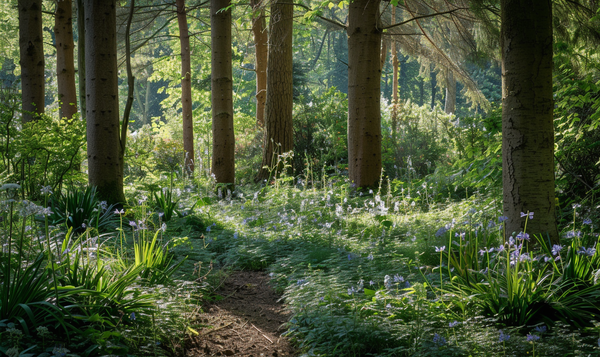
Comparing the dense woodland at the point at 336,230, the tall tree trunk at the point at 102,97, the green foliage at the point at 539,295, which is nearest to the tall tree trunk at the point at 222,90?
the dense woodland at the point at 336,230

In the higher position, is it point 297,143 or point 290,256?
point 297,143

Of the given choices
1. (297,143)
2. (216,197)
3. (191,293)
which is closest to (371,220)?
(191,293)

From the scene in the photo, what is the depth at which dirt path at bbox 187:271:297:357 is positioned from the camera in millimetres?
2656

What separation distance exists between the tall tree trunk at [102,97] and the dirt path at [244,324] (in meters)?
2.38

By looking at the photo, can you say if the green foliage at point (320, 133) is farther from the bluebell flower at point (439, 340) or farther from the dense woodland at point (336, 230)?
the bluebell flower at point (439, 340)

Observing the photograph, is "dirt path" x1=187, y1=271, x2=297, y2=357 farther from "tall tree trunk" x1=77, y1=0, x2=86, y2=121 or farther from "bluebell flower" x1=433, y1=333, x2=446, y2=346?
"tall tree trunk" x1=77, y1=0, x2=86, y2=121

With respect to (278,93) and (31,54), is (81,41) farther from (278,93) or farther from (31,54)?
(278,93)

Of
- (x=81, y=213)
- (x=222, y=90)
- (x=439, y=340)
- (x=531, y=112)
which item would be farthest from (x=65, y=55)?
(x=439, y=340)

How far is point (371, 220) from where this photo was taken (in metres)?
5.05

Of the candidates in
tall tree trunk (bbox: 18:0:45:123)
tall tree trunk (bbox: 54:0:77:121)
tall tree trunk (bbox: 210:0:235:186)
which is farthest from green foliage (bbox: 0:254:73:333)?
tall tree trunk (bbox: 54:0:77:121)

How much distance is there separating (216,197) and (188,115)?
21.0ft

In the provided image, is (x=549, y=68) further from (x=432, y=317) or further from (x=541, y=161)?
(x=432, y=317)

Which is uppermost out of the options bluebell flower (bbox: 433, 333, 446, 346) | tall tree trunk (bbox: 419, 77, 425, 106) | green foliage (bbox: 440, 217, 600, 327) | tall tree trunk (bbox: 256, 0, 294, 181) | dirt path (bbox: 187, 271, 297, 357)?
tall tree trunk (bbox: 419, 77, 425, 106)

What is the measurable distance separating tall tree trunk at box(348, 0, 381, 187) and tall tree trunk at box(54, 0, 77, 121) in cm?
606
